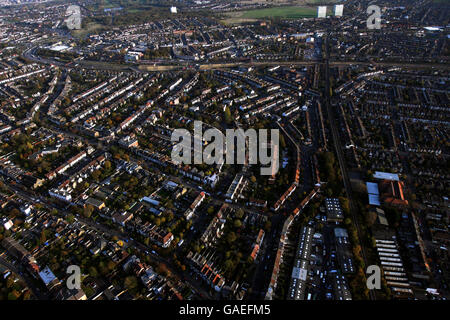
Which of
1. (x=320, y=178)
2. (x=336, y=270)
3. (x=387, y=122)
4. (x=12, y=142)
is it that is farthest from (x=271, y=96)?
(x=12, y=142)

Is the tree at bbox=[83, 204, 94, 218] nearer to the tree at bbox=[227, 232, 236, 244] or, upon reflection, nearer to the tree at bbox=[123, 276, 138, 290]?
the tree at bbox=[123, 276, 138, 290]

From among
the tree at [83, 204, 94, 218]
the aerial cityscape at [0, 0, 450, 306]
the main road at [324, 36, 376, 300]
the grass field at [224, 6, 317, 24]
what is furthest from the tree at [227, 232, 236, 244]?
the grass field at [224, 6, 317, 24]

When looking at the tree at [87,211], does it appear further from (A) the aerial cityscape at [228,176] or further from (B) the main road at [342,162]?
(B) the main road at [342,162]

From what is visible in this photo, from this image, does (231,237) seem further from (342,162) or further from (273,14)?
(273,14)

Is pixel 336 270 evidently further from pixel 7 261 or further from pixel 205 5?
pixel 205 5

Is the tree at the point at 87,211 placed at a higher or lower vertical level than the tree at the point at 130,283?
higher

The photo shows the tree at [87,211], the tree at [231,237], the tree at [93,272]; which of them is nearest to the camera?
the tree at [93,272]

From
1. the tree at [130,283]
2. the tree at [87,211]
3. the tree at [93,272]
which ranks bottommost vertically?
the tree at [130,283]

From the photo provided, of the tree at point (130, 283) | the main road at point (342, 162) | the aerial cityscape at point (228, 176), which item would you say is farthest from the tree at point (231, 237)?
the main road at point (342, 162)

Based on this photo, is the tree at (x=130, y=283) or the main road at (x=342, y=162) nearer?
the tree at (x=130, y=283)

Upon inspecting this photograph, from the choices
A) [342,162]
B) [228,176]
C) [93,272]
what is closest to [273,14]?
[342,162]
